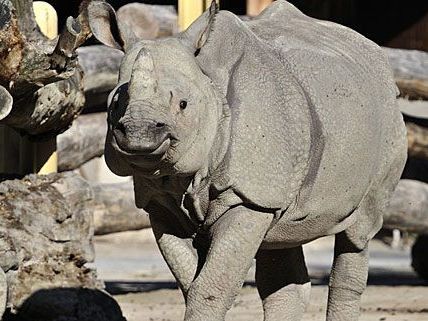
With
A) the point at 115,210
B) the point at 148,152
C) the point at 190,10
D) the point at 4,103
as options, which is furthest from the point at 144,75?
the point at 115,210

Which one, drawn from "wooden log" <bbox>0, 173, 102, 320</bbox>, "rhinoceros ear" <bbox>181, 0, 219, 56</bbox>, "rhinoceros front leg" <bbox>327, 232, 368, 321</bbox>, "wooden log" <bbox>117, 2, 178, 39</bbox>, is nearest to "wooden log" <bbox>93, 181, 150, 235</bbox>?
"wooden log" <bbox>117, 2, 178, 39</bbox>

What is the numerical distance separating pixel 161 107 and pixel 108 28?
624 mm

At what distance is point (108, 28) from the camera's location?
19.4 feet

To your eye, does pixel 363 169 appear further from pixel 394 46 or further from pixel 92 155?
pixel 394 46

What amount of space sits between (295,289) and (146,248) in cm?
786

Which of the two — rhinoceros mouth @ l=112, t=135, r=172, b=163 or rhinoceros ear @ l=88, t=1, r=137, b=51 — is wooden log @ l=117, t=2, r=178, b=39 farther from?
rhinoceros mouth @ l=112, t=135, r=172, b=163

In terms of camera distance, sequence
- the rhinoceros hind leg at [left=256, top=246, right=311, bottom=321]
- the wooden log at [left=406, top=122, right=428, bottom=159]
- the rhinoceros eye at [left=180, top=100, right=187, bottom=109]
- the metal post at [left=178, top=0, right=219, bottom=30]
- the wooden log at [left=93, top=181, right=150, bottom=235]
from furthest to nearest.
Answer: the wooden log at [left=406, top=122, right=428, bottom=159] < the wooden log at [left=93, top=181, right=150, bottom=235] < the metal post at [left=178, top=0, right=219, bottom=30] < the rhinoceros hind leg at [left=256, top=246, right=311, bottom=321] < the rhinoceros eye at [left=180, top=100, right=187, bottom=109]

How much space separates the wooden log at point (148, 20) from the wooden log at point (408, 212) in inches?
75.4

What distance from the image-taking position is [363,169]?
6602mm

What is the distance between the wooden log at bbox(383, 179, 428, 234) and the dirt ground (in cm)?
44

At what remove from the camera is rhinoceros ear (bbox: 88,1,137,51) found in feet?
19.2

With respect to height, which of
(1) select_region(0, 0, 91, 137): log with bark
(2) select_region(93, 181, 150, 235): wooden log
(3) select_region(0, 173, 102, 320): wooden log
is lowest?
(2) select_region(93, 181, 150, 235): wooden log

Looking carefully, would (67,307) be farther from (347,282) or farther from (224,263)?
(224,263)

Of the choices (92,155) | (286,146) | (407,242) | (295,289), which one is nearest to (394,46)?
(407,242)
